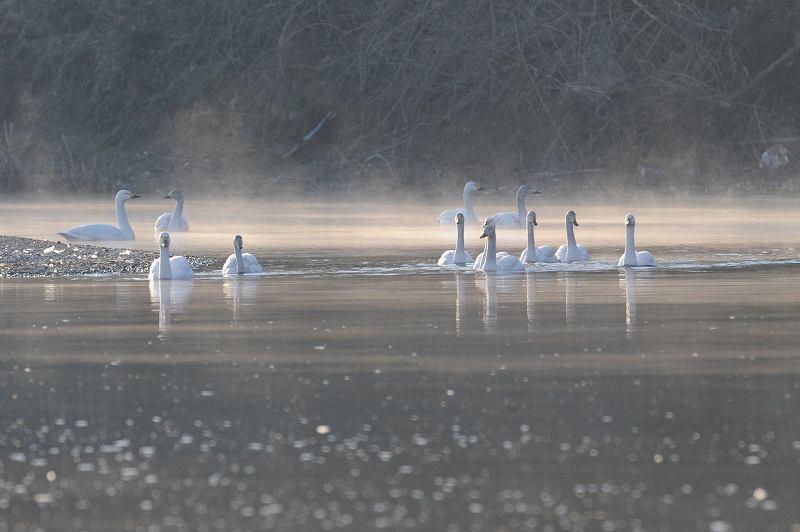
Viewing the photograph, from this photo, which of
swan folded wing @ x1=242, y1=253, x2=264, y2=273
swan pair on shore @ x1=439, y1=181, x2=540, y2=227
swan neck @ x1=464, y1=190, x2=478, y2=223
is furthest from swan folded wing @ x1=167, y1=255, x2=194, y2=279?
swan neck @ x1=464, y1=190, x2=478, y2=223

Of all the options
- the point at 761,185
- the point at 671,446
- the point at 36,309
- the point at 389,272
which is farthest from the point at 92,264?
the point at 761,185

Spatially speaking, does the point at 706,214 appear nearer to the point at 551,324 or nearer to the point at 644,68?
the point at 644,68

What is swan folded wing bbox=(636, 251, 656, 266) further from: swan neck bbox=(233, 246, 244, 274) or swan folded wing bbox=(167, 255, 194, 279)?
swan folded wing bbox=(167, 255, 194, 279)

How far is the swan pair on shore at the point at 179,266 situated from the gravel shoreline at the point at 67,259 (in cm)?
120

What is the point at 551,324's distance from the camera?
12.3 m

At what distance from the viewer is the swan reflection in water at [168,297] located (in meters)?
12.9

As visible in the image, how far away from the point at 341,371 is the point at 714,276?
797cm

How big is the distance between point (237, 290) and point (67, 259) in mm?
4807

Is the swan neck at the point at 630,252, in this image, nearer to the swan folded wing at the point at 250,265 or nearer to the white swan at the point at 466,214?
the swan folded wing at the point at 250,265

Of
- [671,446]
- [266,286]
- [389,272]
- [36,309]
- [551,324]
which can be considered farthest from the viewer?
[389,272]

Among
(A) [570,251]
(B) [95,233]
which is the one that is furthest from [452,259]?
(B) [95,233]

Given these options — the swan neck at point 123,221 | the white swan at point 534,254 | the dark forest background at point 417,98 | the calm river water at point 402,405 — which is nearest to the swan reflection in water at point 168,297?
the calm river water at point 402,405

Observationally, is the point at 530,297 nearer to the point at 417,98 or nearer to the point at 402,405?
the point at 402,405

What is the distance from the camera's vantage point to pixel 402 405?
338 inches
